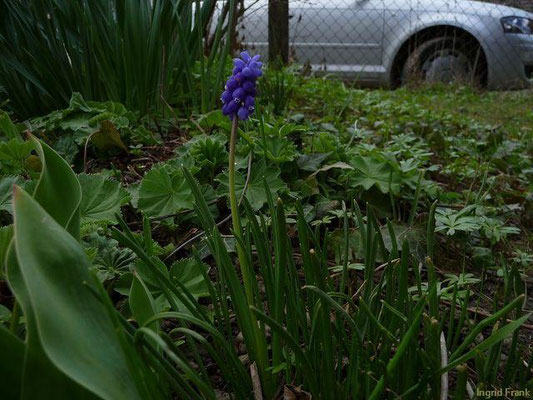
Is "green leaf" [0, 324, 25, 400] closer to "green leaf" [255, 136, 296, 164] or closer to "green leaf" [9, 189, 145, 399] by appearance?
"green leaf" [9, 189, 145, 399]

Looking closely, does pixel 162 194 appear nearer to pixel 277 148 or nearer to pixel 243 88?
pixel 277 148

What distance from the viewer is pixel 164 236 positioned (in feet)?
5.05

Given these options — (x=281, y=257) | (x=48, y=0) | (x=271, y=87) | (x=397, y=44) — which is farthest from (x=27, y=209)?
(x=397, y=44)

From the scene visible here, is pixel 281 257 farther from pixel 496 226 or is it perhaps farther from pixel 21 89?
pixel 21 89

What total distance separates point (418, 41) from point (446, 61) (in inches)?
18.1

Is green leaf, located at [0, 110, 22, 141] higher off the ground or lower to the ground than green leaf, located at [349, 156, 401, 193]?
higher

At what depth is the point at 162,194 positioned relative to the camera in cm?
148

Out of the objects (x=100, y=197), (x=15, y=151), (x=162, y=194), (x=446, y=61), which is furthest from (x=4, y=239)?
(x=446, y=61)

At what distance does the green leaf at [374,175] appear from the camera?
66.0 inches

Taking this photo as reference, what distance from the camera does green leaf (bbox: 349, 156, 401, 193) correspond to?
1677 mm

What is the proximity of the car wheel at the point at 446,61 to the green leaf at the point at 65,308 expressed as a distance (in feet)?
20.7

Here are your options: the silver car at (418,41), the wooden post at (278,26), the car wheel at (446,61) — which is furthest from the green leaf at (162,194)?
the car wheel at (446,61)

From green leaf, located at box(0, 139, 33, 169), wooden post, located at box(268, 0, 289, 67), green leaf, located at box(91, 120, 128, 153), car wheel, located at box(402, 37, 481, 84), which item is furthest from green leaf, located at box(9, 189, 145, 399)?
car wheel, located at box(402, 37, 481, 84)

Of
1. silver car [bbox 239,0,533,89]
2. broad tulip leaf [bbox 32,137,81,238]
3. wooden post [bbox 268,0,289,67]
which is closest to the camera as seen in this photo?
broad tulip leaf [bbox 32,137,81,238]
